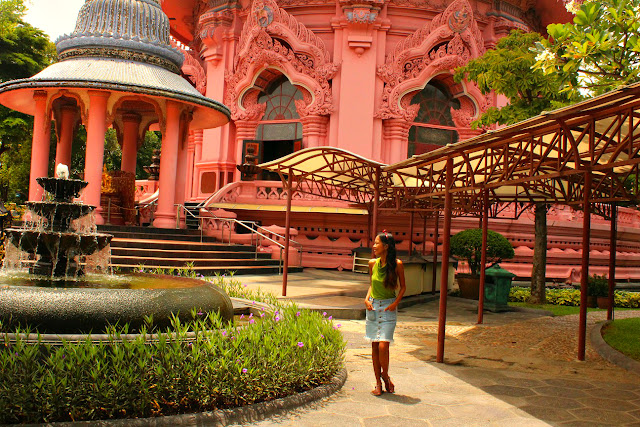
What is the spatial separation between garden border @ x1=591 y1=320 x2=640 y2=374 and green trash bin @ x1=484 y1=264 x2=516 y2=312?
3.21 metres

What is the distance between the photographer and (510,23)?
24.7 m

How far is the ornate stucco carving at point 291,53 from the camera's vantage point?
23.2 metres

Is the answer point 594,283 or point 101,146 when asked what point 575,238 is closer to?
point 594,283

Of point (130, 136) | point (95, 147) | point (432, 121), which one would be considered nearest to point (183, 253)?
point (95, 147)

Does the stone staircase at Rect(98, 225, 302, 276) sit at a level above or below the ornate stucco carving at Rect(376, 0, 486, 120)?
below

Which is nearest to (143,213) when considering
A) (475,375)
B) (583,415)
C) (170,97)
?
(170,97)

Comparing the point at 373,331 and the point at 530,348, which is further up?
the point at 373,331

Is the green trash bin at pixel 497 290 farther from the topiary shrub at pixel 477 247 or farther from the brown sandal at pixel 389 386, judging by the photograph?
the brown sandal at pixel 389 386

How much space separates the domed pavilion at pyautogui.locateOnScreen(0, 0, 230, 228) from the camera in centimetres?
1730

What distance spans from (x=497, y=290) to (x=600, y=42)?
6.80m

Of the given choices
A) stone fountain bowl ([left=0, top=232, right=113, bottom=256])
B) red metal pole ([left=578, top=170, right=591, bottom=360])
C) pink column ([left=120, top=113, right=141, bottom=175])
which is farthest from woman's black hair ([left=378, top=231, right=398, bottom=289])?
pink column ([left=120, top=113, right=141, bottom=175])

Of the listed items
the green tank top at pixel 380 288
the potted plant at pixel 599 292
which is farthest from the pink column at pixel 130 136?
the green tank top at pixel 380 288

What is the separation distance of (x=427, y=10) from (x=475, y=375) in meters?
19.7

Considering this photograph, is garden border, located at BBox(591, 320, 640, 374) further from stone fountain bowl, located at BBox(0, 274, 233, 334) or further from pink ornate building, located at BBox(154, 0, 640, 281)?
pink ornate building, located at BBox(154, 0, 640, 281)
